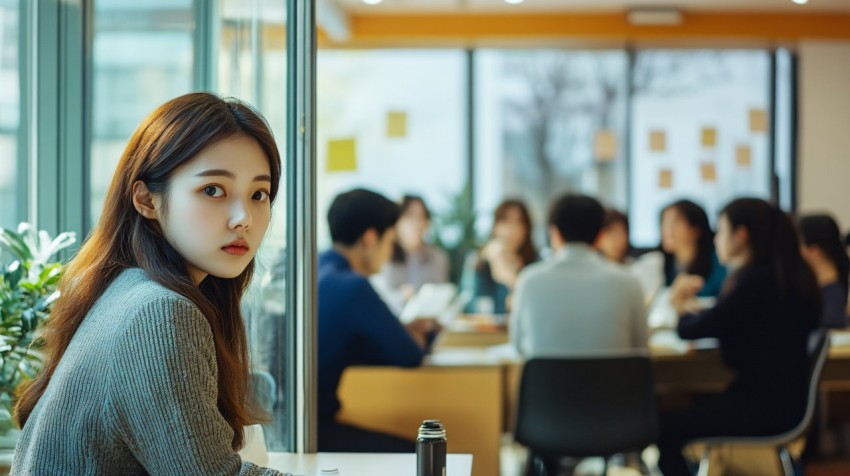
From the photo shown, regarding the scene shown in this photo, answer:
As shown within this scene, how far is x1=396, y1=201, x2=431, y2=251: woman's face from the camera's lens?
620 centimetres

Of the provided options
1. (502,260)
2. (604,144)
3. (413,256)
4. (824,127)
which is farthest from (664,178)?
(413,256)

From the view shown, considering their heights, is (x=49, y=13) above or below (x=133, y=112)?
above

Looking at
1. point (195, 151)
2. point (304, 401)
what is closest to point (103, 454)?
point (195, 151)

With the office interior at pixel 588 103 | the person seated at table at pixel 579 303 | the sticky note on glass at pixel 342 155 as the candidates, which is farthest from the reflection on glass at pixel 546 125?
the person seated at table at pixel 579 303

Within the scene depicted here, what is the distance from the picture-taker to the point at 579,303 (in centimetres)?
360

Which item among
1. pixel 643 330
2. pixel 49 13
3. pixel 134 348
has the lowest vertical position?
pixel 643 330

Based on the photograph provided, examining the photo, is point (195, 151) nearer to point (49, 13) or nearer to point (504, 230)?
point (49, 13)

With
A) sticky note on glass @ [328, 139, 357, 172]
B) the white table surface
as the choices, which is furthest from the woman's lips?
sticky note on glass @ [328, 139, 357, 172]

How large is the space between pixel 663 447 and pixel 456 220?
12.0ft

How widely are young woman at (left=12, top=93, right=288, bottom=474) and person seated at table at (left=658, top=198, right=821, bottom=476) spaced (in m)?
2.33

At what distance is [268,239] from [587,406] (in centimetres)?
144

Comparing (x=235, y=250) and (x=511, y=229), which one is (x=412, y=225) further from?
(x=235, y=250)

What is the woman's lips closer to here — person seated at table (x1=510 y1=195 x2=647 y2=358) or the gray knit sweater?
the gray knit sweater

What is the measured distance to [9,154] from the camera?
9.05 feet
